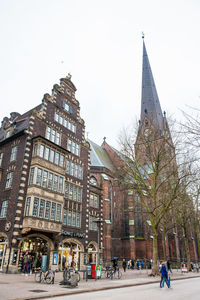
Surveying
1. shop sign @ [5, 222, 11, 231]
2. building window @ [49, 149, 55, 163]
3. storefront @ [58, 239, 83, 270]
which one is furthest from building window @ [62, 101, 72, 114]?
storefront @ [58, 239, 83, 270]

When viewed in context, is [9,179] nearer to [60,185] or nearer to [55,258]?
[60,185]

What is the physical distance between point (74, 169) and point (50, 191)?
5.90m

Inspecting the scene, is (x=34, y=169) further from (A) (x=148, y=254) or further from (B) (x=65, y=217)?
(A) (x=148, y=254)

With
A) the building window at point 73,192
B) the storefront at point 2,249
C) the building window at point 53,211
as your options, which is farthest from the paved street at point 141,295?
the building window at point 73,192

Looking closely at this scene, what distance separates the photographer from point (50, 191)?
2456 centimetres

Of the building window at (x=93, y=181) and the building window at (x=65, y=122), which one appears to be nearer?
the building window at (x=65, y=122)

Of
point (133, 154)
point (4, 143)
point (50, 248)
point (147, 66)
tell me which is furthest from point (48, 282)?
point (147, 66)

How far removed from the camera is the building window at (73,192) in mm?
28075

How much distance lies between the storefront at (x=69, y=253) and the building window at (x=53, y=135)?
1099 centimetres

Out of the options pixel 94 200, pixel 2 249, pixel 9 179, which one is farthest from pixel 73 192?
pixel 2 249

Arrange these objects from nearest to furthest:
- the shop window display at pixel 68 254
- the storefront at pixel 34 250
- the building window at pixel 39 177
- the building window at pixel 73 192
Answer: the storefront at pixel 34 250 < the building window at pixel 39 177 < the shop window display at pixel 68 254 < the building window at pixel 73 192

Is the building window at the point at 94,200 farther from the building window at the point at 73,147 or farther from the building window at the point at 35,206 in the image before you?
the building window at the point at 35,206

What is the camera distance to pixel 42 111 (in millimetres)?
Result: 27281

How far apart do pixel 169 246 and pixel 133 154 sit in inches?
1188
